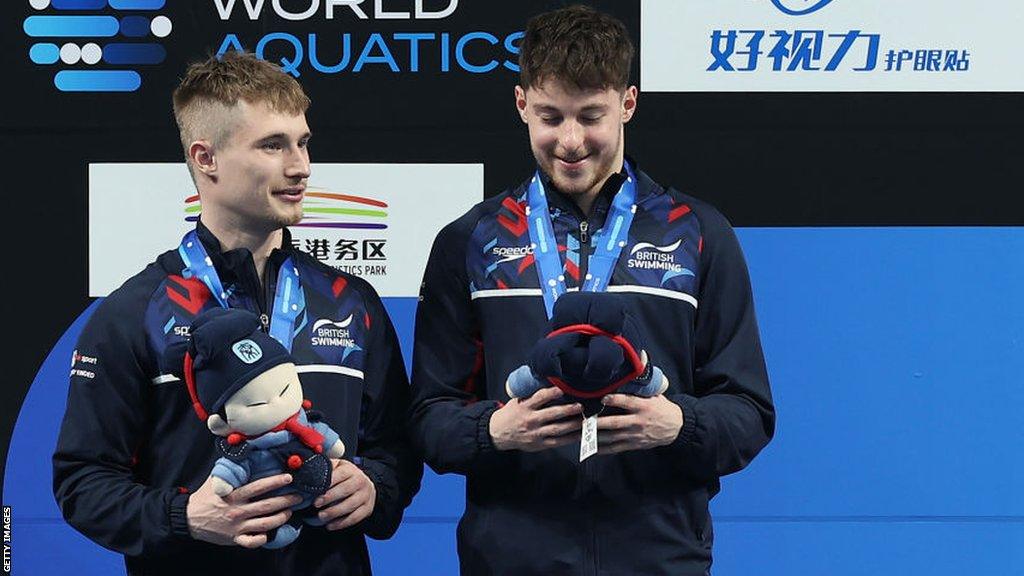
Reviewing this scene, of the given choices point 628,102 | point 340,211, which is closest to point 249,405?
point 628,102

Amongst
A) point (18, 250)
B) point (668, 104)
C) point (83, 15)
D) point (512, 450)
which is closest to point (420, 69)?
point (668, 104)

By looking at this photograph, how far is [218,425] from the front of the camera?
2.21 meters

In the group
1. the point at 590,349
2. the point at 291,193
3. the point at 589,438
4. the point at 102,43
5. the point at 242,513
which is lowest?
the point at 242,513

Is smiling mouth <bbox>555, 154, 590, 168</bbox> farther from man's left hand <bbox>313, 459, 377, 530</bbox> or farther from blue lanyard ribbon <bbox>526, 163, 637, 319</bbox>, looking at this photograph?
man's left hand <bbox>313, 459, 377, 530</bbox>

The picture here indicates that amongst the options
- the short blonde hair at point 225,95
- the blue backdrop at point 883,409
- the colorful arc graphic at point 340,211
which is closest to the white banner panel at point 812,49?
the blue backdrop at point 883,409

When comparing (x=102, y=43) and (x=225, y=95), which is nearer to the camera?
(x=225, y=95)

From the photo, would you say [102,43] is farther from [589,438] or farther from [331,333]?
[589,438]

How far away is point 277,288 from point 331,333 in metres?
0.13

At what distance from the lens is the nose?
2521 mm

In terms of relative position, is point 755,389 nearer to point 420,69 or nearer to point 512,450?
point 512,450

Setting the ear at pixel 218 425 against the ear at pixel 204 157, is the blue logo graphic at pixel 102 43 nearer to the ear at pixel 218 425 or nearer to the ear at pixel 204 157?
the ear at pixel 204 157

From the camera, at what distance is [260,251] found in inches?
100

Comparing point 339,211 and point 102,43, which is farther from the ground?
point 102,43

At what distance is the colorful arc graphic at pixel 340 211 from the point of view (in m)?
3.72
